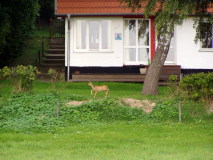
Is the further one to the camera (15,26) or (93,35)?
(15,26)

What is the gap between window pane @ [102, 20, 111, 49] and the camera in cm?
1923

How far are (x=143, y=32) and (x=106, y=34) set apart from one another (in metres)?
2.18

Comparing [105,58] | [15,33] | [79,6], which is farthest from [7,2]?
[105,58]

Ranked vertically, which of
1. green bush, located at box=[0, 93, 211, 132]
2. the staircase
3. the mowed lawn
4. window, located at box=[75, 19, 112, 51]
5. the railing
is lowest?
the mowed lawn

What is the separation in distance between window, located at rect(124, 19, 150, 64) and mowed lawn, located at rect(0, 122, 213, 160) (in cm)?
945

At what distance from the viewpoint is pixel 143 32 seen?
19.7m

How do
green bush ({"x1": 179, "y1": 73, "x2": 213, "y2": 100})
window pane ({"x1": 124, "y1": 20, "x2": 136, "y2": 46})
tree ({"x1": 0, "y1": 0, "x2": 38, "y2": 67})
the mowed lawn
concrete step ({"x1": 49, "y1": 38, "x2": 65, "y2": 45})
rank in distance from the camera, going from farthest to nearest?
concrete step ({"x1": 49, "y1": 38, "x2": 65, "y2": 45}), window pane ({"x1": 124, "y1": 20, "x2": 136, "y2": 46}), tree ({"x1": 0, "y1": 0, "x2": 38, "y2": 67}), green bush ({"x1": 179, "y1": 73, "x2": 213, "y2": 100}), the mowed lawn

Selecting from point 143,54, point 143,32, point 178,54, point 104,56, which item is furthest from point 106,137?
point 143,32

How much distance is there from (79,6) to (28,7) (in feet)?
14.0

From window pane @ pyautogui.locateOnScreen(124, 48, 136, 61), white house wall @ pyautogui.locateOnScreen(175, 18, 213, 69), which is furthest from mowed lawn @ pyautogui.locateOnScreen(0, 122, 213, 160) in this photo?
window pane @ pyautogui.locateOnScreen(124, 48, 136, 61)

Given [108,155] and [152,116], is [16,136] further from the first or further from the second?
[152,116]

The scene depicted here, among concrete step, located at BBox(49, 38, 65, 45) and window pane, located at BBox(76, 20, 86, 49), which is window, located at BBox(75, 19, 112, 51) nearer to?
window pane, located at BBox(76, 20, 86, 49)

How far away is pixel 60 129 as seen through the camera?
9930 millimetres

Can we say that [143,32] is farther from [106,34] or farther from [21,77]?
[21,77]
